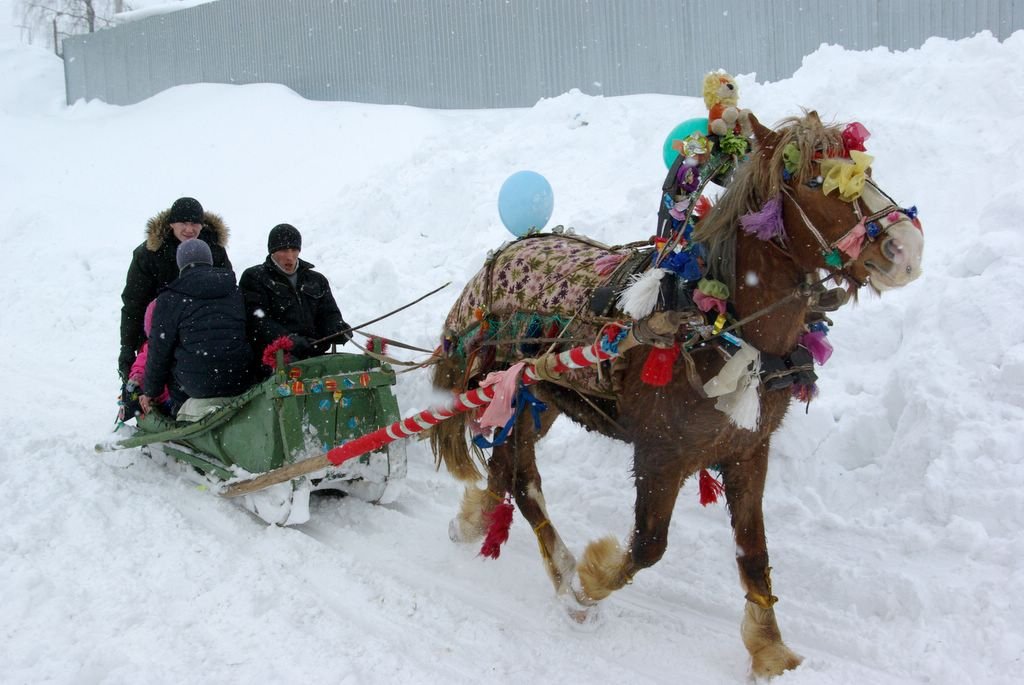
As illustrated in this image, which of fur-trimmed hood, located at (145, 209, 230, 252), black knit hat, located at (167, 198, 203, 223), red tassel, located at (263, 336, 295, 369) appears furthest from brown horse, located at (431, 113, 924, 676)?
fur-trimmed hood, located at (145, 209, 230, 252)

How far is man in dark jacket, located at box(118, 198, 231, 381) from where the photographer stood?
18.8ft

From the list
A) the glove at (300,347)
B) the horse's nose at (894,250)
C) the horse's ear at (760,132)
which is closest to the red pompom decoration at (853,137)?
the horse's ear at (760,132)

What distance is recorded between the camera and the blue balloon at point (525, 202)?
16.5ft

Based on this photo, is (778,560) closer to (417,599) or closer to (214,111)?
(417,599)

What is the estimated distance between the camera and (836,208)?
9.36ft

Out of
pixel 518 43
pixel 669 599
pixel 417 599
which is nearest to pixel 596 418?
pixel 669 599

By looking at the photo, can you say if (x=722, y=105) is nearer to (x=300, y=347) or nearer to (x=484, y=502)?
(x=484, y=502)

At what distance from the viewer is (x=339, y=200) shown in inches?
413

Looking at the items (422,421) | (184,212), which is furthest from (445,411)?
(184,212)

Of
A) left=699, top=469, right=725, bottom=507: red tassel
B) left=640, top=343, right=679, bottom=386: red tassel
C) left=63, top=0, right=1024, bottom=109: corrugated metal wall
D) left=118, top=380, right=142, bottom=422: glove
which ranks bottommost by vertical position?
left=699, top=469, right=725, bottom=507: red tassel

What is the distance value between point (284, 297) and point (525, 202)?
1753mm

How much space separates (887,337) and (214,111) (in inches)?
564

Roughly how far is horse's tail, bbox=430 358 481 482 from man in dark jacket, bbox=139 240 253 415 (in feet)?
4.33

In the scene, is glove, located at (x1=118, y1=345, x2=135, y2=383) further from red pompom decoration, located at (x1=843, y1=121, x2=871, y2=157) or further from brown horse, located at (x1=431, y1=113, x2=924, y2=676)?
red pompom decoration, located at (x1=843, y1=121, x2=871, y2=157)
